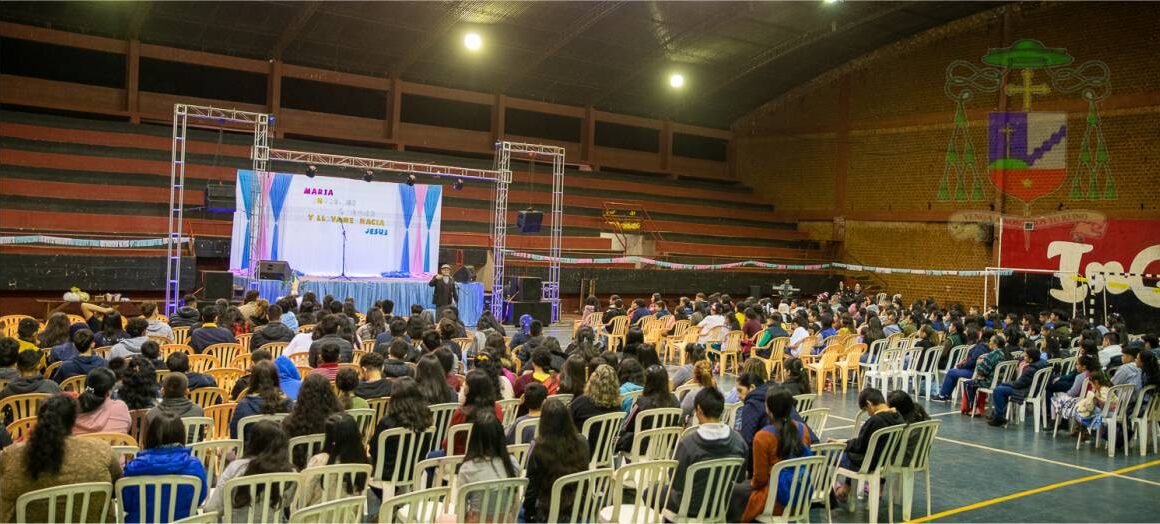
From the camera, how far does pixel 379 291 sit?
15.1 metres

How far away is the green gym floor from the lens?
568cm

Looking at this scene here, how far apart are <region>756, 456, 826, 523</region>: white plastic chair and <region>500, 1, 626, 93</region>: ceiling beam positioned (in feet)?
51.4

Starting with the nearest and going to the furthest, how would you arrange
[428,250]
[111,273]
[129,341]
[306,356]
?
[129,341]
[306,356]
[111,273]
[428,250]

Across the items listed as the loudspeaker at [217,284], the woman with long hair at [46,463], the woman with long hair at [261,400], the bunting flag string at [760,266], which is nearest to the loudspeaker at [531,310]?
the bunting flag string at [760,266]

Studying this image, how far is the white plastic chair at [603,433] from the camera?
5078 millimetres

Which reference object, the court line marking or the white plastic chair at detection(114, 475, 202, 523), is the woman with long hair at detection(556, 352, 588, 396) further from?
the white plastic chair at detection(114, 475, 202, 523)

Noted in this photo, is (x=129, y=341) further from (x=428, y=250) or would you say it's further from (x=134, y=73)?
(x=134, y=73)

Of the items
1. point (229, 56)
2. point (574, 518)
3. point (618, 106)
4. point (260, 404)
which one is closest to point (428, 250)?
point (229, 56)

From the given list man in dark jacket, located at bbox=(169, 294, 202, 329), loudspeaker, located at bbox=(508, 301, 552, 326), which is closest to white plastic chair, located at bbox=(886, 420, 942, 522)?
man in dark jacket, located at bbox=(169, 294, 202, 329)

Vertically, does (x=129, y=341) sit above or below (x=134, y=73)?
below

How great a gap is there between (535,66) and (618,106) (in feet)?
14.3

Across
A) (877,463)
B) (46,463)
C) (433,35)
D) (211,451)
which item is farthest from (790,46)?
(46,463)

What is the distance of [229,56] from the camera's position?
19.3m

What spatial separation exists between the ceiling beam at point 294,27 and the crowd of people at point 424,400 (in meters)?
9.76
